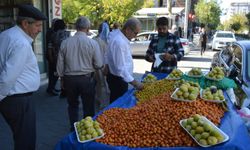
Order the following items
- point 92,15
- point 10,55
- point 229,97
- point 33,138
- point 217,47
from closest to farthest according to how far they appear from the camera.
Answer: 1. point 10,55
2. point 33,138
3. point 229,97
4. point 217,47
5. point 92,15

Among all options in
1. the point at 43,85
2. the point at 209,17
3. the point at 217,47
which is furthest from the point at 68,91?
the point at 209,17

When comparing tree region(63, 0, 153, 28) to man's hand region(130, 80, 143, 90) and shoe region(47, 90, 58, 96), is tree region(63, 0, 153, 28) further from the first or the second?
man's hand region(130, 80, 143, 90)

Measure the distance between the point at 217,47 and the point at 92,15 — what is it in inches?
561

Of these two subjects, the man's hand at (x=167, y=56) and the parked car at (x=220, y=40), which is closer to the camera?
the man's hand at (x=167, y=56)

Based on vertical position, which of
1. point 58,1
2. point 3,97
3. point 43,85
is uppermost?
point 58,1

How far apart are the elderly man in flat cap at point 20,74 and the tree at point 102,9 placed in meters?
27.8

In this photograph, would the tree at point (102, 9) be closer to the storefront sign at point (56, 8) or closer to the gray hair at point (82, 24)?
the storefront sign at point (56, 8)

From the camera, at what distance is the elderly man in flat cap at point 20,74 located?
3279 mm

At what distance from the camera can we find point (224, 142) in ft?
9.82

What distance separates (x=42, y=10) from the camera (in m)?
11.2

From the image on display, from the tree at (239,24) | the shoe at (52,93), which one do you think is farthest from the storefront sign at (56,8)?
the tree at (239,24)

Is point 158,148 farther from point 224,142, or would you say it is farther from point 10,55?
point 10,55

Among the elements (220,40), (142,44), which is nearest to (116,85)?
(142,44)

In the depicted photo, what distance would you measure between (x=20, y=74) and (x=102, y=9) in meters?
Answer: 32.3
